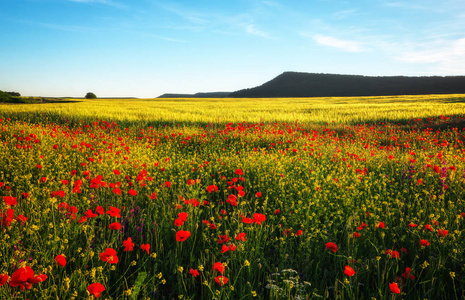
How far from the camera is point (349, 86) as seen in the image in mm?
79312

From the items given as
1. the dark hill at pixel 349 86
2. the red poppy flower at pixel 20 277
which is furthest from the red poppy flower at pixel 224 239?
the dark hill at pixel 349 86

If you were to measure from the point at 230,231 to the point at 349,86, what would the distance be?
8684cm

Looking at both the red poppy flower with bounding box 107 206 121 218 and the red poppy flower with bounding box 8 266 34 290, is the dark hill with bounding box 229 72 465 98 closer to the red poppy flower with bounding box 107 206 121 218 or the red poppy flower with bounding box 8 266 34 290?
the red poppy flower with bounding box 107 206 121 218

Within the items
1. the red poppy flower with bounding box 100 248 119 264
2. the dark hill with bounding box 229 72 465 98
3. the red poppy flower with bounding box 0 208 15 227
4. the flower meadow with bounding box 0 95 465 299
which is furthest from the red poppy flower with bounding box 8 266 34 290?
the dark hill with bounding box 229 72 465 98

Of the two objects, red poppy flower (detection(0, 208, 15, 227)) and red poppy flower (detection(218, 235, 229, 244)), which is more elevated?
red poppy flower (detection(0, 208, 15, 227))

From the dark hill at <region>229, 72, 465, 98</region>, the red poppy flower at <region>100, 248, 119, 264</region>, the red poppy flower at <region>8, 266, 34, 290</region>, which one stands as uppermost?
the dark hill at <region>229, 72, 465, 98</region>

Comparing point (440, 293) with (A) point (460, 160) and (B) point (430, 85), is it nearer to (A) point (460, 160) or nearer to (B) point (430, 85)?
(A) point (460, 160)

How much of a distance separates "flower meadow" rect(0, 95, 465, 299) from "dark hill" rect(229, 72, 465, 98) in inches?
2913

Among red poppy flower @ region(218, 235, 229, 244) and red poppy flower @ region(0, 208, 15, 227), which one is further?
red poppy flower @ region(218, 235, 229, 244)

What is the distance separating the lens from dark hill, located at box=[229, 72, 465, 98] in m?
66.4

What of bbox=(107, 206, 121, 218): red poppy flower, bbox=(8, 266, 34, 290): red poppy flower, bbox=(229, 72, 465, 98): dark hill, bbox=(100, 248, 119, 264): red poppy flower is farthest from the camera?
bbox=(229, 72, 465, 98): dark hill

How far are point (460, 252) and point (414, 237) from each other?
13.5 inches

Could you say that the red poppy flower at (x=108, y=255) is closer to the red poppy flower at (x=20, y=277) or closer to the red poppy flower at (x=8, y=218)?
the red poppy flower at (x=20, y=277)

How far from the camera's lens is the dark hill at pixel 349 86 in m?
66.4
